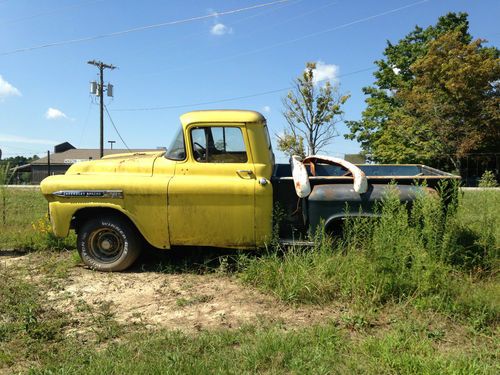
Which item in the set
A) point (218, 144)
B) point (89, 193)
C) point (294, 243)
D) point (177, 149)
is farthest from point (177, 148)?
point (294, 243)

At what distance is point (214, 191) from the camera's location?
5344mm

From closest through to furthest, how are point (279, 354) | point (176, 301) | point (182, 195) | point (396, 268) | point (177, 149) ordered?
point (279, 354), point (396, 268), point (176, 301), point (182, 195), point (177, 149)

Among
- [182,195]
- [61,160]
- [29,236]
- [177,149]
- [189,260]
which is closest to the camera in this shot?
[182,195]

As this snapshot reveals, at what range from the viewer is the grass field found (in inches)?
128

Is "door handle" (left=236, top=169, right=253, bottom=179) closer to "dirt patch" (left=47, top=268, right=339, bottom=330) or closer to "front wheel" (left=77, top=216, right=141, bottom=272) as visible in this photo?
"dirt patch" (left=47, top=268, right=339, bottom=330)

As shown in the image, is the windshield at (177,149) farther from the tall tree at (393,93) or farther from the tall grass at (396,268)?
the tall tree at (393,93)

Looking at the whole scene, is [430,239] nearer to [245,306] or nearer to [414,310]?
[414,310]

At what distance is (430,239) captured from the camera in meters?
4.45

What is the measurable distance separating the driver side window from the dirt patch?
4.86 feet

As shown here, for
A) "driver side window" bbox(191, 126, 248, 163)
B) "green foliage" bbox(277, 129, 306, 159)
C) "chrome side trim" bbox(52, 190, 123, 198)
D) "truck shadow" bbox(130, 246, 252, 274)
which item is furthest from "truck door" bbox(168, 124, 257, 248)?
"green foliage" bbox(277, 129, 306, 159)

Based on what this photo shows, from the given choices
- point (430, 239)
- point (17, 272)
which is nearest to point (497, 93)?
point (430, 239)

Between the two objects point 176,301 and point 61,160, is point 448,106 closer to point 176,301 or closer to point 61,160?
point 176,301

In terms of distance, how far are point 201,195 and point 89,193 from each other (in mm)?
1453

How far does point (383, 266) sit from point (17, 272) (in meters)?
4.70
